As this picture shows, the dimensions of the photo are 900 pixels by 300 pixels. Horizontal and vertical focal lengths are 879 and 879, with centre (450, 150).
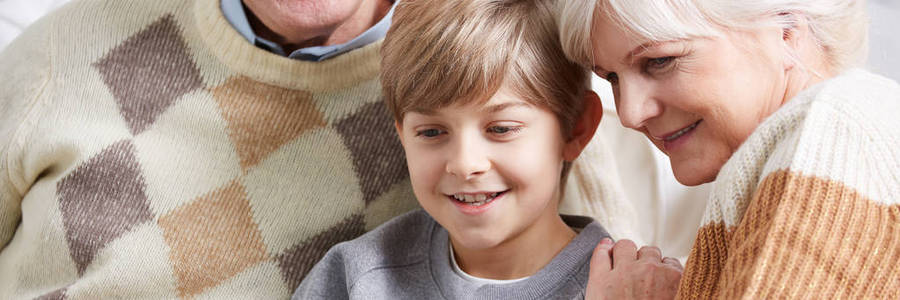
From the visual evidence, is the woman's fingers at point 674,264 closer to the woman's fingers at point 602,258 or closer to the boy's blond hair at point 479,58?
the woman's fingers at point 602,258

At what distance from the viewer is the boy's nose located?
1209 millimetres

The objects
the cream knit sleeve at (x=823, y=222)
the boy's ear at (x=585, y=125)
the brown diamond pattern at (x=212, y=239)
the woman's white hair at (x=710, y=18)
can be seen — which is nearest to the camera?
the cream knit sleeve at (x=823, y=222)

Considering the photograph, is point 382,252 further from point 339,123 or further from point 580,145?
point 580,145

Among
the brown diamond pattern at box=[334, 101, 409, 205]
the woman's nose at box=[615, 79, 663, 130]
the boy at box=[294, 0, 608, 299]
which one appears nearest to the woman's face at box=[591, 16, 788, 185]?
the woman's nose at box=[615, 79, 663, 130]

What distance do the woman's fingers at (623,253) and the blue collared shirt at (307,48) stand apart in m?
0.58

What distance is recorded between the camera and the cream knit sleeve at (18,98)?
1.59 meters

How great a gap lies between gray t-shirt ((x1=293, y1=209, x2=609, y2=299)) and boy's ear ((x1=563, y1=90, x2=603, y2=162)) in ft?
0.45

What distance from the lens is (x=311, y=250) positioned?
1556 millimetres

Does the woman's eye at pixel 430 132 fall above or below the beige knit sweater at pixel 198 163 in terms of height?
above

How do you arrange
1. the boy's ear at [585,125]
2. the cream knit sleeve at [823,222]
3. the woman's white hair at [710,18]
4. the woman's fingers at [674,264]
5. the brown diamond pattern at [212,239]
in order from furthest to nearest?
the brown diamond pattern at [212,239] < the boy's ear at [585,125] < the woman's fingers at [674,264] < the woman's white hair at [710,18] < the cream knit sleeve at [823,222]

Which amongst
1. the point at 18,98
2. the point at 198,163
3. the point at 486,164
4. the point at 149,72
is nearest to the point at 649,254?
the point at 486,164

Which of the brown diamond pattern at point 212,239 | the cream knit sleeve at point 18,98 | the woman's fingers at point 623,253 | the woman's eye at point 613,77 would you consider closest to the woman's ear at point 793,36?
the woman's eye at point 613,77

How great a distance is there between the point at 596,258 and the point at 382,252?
0.36 m

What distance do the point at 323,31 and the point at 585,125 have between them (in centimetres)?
51
